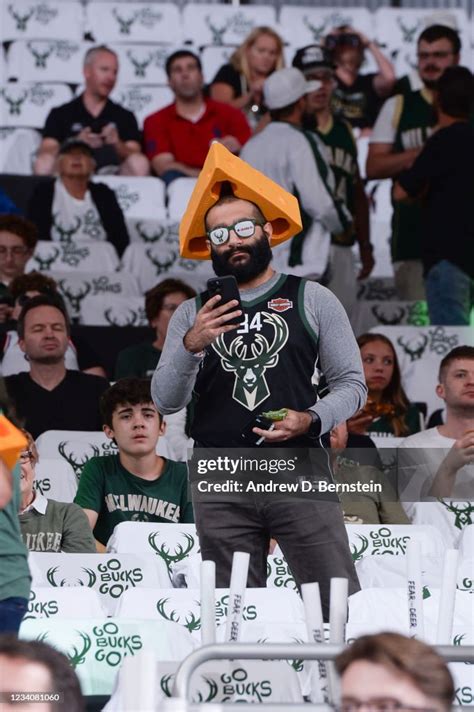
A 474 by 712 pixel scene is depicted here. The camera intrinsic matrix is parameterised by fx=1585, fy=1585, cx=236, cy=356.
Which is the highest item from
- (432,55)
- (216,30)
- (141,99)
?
(216,30)

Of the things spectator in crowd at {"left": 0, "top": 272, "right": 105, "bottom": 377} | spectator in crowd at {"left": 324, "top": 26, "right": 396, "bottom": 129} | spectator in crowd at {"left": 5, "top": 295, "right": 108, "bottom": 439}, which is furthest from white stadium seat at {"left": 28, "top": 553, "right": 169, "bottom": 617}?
spectator in crowd at {"left": 324, "top": 26, "right": 396, "bottom": 129}

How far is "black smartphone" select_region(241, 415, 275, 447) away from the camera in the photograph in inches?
176

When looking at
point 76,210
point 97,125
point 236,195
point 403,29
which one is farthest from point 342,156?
point 236,195

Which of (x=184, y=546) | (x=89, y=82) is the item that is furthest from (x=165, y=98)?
(x=184, y=546)

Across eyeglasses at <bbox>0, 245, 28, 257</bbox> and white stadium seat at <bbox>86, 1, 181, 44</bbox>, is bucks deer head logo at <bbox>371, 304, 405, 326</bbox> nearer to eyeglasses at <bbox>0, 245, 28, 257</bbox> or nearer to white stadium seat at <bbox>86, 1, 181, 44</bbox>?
eyeglasses at <bbox>0, 245, 28, 257</bbox>

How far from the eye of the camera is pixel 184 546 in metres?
5.98

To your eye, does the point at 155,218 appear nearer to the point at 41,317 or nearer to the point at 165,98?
the point at 165,98

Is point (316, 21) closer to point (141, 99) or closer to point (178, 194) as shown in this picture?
point (141, 99)

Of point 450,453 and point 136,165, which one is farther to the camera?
point 136,165

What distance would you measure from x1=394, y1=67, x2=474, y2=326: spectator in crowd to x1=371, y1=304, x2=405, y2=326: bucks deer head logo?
86cm

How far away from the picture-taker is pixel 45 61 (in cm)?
1233

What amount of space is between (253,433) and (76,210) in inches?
223

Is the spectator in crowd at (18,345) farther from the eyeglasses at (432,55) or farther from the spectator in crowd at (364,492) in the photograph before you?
the eyeglasses at (432,55)

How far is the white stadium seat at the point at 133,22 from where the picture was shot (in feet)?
41.4
